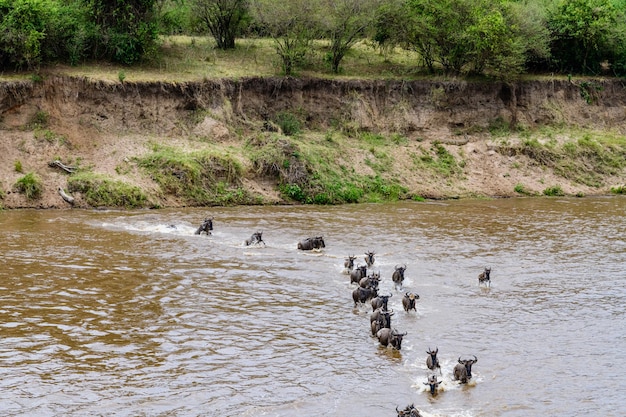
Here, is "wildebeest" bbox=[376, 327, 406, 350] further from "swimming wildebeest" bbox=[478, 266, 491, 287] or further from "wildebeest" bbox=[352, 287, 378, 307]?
"swimming wildebeest" bbox=[478, 266, 491, 287]

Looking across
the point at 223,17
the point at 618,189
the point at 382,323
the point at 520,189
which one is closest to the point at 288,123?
the point at 223,17

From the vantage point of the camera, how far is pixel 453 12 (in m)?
44.9

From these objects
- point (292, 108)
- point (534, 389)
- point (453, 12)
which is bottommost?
point (534, 389)

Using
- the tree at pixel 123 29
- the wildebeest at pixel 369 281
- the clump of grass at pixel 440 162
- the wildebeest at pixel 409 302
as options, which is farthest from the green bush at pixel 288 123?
the wildebeest at pixel 409 302

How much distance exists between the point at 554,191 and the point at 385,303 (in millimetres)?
26244

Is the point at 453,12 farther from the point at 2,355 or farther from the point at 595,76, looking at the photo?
the point at 2,355

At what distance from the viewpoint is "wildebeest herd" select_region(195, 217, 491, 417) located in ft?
46.1

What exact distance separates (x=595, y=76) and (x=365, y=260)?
33601 millimetres

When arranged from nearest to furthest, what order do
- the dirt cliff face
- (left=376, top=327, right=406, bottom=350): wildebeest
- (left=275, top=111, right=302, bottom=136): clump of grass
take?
(left=376, top=327, right=406, bottom=350): wildebeest → the dirt cliff face → (left=275, top=111, right=302, bottom=136): clump of grass

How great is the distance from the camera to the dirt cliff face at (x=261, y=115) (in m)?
36.1

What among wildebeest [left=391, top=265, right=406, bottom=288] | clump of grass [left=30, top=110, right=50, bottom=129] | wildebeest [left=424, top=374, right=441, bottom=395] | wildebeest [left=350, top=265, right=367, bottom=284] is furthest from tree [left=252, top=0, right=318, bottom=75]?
wildebeest [left=424, top=374, right=441, bottom=395]

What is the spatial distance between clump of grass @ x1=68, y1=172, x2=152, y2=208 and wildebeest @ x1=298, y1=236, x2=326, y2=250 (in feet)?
35.6

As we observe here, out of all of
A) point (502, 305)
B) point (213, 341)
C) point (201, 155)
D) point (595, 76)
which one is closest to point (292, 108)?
point (201, 155)

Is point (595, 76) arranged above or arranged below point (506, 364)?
above
